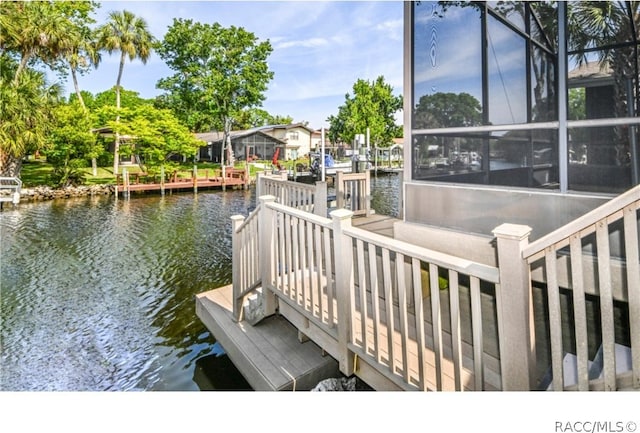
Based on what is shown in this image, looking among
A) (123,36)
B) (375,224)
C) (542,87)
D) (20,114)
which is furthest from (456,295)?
(123,36)

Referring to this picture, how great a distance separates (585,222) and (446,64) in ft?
4.99

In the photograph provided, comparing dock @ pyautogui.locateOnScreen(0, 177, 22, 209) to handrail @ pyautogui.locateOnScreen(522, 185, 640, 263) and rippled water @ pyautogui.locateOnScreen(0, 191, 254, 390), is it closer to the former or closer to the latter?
rippled water @ pyautogui.locateOnScreen(0, 191, 254, 390)

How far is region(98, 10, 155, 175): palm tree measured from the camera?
15.8 meters

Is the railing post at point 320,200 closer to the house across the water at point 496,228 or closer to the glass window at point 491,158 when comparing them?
the house across the water at point 496,228

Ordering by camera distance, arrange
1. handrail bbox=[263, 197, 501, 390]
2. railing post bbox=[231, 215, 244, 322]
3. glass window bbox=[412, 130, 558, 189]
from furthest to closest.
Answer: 1. railing post bbox=[231, 215, 244, 322]
2. glass window bbox=[412, 130, 558, 189]
3. handrail bbox=[263, 197, 501, 390]

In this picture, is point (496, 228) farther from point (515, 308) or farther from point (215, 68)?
point (215, 68)

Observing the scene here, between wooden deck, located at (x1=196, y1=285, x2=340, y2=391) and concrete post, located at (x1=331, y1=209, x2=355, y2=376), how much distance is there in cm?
32

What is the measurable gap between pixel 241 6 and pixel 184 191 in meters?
11.9

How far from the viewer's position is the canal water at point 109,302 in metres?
2.86

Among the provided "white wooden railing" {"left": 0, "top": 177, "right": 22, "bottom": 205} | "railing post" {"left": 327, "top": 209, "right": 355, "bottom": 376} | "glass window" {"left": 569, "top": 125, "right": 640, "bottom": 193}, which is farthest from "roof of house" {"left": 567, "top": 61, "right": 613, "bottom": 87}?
"white wooden railing" {"left": 0, "top": 177, "right": 22, "bottom": 205}

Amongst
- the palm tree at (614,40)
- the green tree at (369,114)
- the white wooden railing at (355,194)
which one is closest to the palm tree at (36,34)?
the white wooden railing at (355,194)

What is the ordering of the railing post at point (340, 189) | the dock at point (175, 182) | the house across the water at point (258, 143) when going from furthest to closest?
1. the house across the water at point (258, 143)
2. the dock at point (175, 182)
3. the railing post at point (340, 189)

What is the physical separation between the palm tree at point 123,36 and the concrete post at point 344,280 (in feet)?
52.7

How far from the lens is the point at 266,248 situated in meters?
2.58
